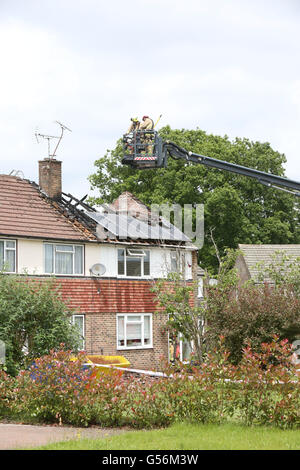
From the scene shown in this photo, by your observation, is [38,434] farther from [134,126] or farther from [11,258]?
[11,258]

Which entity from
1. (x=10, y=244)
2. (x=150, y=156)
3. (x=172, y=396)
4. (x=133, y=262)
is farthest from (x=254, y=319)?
(x=133, y=262)

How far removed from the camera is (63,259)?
1321 inches

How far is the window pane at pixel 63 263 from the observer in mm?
33156

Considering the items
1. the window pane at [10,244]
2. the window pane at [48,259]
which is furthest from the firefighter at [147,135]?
the window pane at [48,259]

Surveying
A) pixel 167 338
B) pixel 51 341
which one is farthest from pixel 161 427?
pixel 167 338

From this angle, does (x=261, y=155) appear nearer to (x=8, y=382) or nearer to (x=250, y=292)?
(x=250, y=292)

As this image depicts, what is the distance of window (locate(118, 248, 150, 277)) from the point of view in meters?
35.8

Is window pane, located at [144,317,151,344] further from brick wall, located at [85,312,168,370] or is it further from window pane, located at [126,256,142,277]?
window pane, located at [126,256,142,277]

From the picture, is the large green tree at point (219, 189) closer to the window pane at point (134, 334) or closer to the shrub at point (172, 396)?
→ the window pane at point (134, 334)

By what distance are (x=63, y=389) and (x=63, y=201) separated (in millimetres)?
22080

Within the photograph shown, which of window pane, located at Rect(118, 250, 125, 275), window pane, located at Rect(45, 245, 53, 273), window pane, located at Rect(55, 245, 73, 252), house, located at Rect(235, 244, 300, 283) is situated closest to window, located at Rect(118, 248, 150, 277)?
window pane, located at Rect(118, 250, 125, 275)

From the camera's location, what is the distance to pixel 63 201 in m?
36.8

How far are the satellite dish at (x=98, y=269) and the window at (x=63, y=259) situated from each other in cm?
53

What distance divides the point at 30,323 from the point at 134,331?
601 inches
